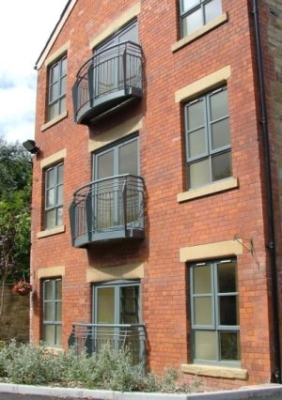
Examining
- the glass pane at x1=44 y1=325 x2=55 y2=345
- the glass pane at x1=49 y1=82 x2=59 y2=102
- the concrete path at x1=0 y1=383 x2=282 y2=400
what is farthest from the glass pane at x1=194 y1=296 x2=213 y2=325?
the glass pane at x1=49 y1=82 x2=59 y2=102

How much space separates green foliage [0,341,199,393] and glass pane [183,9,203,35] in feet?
22.0

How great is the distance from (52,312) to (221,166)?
7.09 metres

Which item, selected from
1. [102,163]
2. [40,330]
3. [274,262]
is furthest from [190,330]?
[40,330]

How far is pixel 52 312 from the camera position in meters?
14.8

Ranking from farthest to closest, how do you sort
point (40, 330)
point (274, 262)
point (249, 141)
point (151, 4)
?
point (40, 330) < point (151, 4) < point (249, 141) < point (274, 262)

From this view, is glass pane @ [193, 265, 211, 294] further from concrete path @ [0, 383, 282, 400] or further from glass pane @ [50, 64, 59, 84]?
glass pane @ [50, 64, 59, 84]

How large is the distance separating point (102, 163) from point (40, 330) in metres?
5.08

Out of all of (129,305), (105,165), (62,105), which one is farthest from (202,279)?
(62,105)

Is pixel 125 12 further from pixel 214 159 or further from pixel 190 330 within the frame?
pixel 190 330

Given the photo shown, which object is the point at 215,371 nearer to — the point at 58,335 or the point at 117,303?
the point at 117,303

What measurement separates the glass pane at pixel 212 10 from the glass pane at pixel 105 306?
6212 mm

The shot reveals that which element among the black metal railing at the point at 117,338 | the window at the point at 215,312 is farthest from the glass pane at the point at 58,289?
the window at the point at 215,312

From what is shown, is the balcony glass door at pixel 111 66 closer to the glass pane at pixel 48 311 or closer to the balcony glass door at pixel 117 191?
the balcony glass door at pixel 117 191

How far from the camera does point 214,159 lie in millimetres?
10312
